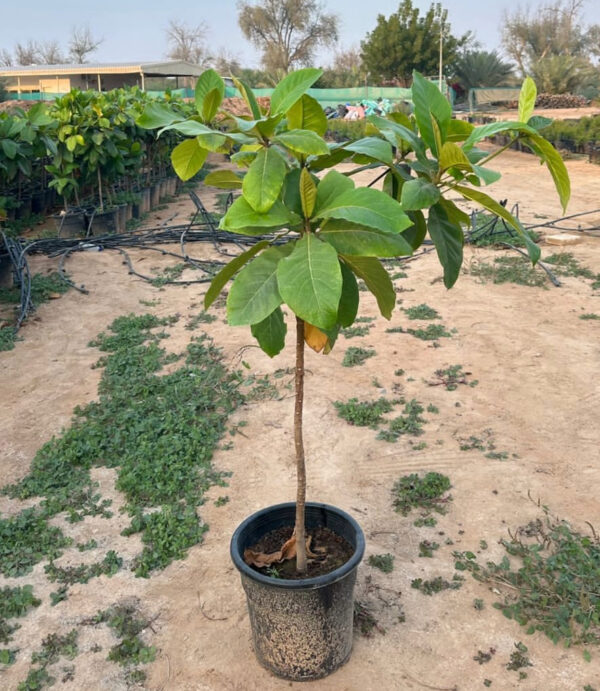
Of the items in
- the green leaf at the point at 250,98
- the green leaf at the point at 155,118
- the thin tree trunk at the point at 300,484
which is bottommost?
the thin tree trunk at the point at 300,484

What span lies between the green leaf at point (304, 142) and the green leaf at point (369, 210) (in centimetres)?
11

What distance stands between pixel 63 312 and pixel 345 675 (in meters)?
4.51

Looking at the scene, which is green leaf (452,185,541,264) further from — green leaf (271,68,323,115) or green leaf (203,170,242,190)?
green leaf (203,170,242,190)

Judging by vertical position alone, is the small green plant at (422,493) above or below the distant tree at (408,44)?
below

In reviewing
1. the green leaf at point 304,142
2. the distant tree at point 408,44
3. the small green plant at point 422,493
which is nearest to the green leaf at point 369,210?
the green leaf at point 304,142

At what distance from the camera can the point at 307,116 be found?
5.42ft

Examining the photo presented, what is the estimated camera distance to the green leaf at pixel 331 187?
1496 millimetres

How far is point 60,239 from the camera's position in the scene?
25.7 ft

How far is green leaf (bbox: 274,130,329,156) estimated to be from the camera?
1396 millimetres

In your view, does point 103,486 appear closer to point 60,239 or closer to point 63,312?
point 63,312

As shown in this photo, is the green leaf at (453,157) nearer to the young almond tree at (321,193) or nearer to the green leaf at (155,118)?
the young almond tree at (321,193)

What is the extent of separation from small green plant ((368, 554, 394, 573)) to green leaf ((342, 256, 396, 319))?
1388 mm

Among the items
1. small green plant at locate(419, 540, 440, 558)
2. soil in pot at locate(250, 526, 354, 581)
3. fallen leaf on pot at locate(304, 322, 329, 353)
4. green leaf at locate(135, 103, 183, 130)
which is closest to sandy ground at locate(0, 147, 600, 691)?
small green plant at locate(419, 540, 440, 558)

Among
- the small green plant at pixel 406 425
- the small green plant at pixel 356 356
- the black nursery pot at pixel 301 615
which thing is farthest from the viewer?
the small green plant at pixel 356 356
